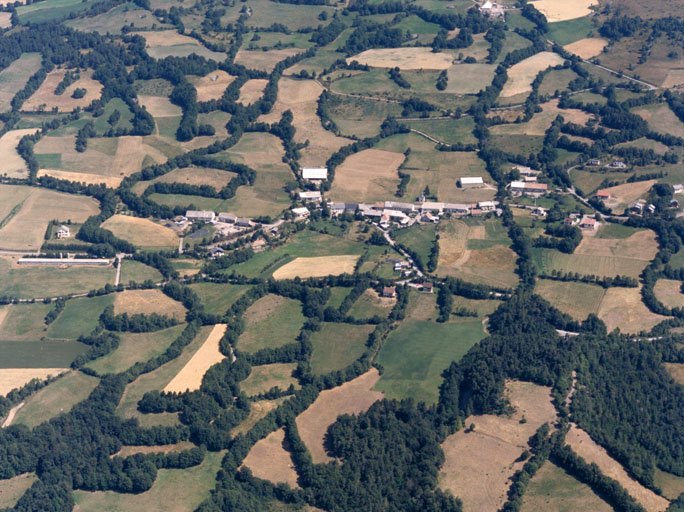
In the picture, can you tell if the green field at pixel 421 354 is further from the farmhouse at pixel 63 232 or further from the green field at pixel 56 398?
the farmhouse at pixel 63 232

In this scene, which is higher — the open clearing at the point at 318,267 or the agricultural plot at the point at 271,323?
the open clearing at the point at 318,267

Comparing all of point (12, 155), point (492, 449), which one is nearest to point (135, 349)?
point (492, 449)

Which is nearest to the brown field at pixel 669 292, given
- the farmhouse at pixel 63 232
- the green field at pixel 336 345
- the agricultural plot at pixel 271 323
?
the green field at pixel 336 345

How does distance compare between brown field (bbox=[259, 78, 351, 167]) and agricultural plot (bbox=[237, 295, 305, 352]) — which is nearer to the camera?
agricultural plot (bbox=[237, 295, 305, 352])

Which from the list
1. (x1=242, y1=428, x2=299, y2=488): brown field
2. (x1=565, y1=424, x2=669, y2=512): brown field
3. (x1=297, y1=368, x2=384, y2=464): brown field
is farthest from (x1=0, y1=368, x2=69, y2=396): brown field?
(x1=565, y1=424, x2=669, y2=512): brown field

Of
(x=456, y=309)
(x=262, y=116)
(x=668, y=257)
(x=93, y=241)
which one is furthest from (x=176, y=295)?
(x=668, y=257)

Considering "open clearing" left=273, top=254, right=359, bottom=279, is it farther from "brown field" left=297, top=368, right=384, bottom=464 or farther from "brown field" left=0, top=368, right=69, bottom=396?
"brown field" left=0, top=368, right=69, bottom=396

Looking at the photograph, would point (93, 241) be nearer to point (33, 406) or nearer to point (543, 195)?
point (33, 406)
